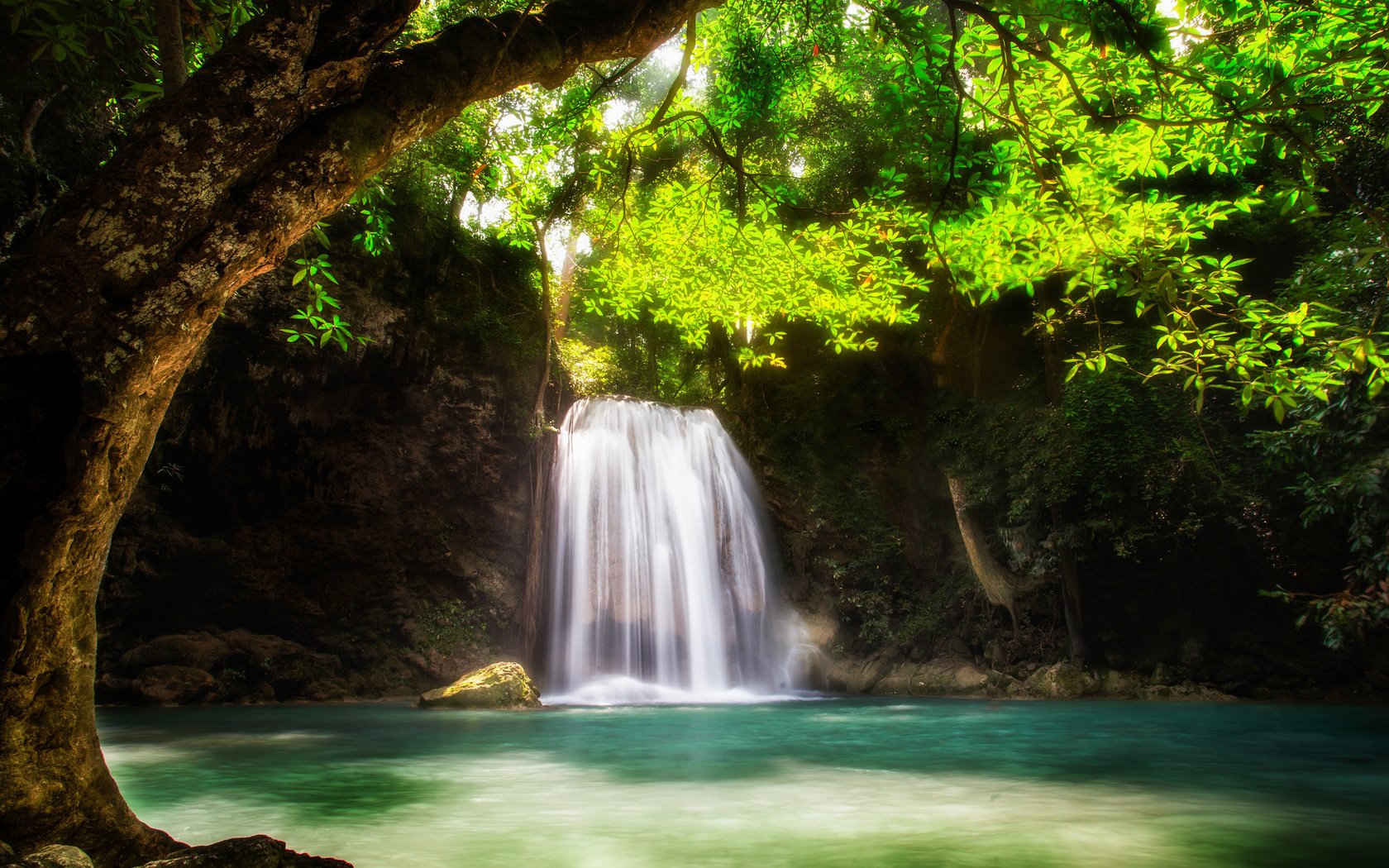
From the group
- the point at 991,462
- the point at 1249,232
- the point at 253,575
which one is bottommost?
the point at 253,575

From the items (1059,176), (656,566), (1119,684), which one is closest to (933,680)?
(1119,684)

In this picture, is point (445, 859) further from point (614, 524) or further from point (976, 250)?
point (614, 524)

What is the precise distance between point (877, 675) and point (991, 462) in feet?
16.6

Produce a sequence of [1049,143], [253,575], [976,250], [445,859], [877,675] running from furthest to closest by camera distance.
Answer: [877,675] → [253,575] → [976,250] → [1049,143] → [445,859]

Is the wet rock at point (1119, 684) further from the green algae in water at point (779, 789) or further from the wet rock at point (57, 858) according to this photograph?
the wet rock at point (57, 858)

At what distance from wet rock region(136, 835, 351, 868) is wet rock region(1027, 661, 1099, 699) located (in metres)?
13.2

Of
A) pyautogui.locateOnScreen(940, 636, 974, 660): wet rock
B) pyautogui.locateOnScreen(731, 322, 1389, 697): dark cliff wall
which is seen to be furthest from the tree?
pyautogui.locateOnScreen(940, 636, 974, 660): wet rock

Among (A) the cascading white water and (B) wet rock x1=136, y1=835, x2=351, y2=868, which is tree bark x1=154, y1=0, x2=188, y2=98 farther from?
(A) the cascading white water

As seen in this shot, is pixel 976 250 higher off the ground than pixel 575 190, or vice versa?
pixel 575 190

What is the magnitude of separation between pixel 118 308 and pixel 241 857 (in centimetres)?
169

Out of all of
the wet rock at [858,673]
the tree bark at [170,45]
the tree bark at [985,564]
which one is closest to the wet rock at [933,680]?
the wet rock at [858,673]

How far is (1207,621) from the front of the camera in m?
13.1

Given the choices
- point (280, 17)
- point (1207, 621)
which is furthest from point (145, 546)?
point (1207, 621)

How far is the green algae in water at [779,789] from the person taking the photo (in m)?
3.75
